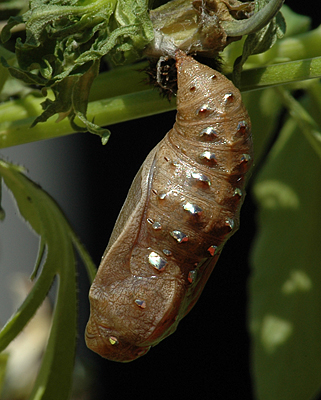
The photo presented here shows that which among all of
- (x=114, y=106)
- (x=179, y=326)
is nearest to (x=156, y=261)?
(x=114, y=106)

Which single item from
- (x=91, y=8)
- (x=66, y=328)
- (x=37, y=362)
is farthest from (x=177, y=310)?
(x=37, y=362)

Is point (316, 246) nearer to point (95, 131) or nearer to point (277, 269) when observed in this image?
point (277, 269)

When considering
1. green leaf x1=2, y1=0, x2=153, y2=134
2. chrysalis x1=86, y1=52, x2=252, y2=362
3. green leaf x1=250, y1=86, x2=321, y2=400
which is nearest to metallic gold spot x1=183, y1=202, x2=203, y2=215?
chrysalis x1=86, y1=52, x2=252, y2=362

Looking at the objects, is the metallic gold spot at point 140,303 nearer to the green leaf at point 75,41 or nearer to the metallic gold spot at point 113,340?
the metallic gold spot at point 113,340

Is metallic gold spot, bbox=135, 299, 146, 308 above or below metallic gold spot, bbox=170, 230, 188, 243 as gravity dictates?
below

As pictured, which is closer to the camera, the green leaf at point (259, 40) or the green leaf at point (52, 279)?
the green leaf at point (259, 40)

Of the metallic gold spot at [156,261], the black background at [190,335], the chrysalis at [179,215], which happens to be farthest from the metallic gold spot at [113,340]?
the black background at [190,335]

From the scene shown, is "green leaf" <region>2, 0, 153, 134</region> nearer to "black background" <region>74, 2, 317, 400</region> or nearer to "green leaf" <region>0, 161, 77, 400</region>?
"green leaf" <region>0, 161, 77, 400</region>
